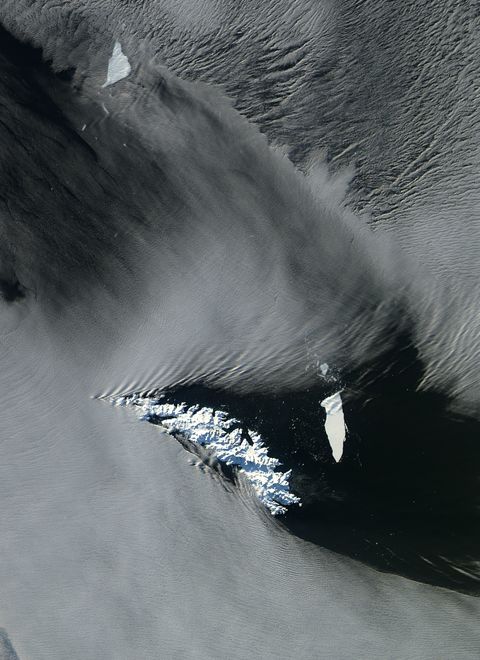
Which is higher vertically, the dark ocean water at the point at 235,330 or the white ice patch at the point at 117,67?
the white ice patch at the point at 117,67

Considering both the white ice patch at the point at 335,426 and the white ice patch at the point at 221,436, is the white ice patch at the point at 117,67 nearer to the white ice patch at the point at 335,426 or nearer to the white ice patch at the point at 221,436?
the white ice patch at the point at 221,436

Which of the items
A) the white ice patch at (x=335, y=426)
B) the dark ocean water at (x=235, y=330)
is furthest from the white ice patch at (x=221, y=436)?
the white ice patch at (x=335, y=426)

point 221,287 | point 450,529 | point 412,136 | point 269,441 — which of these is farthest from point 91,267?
point 450,529

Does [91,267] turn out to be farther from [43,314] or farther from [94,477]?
[94,477]

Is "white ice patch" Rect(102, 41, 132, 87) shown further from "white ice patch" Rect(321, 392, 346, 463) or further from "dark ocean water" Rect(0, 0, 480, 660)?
"white ice patch" Rect(321, 392, 346, 463)

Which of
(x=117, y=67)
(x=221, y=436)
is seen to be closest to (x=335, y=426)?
Answer: (x=221, y=436)

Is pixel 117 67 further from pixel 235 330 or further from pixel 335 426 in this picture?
pixel 335 426
